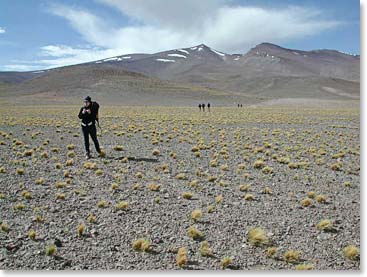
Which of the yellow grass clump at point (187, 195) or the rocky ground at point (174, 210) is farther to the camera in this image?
the yellow grass clump at point (187, 195)

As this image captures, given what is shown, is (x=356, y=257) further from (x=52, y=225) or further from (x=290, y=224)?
(x=52, y=225)

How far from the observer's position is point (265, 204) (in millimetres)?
7270

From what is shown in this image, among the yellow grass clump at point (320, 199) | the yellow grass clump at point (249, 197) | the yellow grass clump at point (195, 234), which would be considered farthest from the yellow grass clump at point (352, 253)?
the yellow grass clump at point (249, 197)

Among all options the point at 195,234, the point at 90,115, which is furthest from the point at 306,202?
the point at 90,115

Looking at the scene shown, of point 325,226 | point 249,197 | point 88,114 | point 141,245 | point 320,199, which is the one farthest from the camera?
point 88,114

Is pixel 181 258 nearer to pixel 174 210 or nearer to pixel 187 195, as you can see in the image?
pixel 174 210

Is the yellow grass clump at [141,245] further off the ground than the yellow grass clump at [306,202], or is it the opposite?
the yellow grass clump at [141,245]

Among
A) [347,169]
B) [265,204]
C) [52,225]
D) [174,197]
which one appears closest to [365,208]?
[265,204]

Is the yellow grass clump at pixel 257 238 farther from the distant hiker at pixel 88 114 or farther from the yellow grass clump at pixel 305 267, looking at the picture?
the distant hiker at pixel 88 114

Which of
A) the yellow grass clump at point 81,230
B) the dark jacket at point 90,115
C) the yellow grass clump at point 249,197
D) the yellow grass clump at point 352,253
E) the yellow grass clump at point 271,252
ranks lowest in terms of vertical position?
the yellow grass clump at point 352,253

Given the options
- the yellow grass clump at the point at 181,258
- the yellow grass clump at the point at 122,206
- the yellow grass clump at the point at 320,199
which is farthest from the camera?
the yellow grass clump at the point at 320,199

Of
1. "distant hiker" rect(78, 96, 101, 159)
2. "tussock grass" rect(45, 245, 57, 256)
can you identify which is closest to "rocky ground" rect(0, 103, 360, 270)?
"tussock grass" rect(45, 245, 57, 256)

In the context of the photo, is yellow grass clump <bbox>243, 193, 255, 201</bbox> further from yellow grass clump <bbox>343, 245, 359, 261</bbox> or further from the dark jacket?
the dark jacket

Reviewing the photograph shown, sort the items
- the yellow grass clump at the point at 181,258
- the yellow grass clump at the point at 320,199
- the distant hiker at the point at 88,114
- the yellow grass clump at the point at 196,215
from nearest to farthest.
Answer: the yellow grass clump at the point at 181,258
the yellow grass clump at the point at 196,215
the yellow grass clump at the point at 320,199
the distant hiker at the point at 88,114
